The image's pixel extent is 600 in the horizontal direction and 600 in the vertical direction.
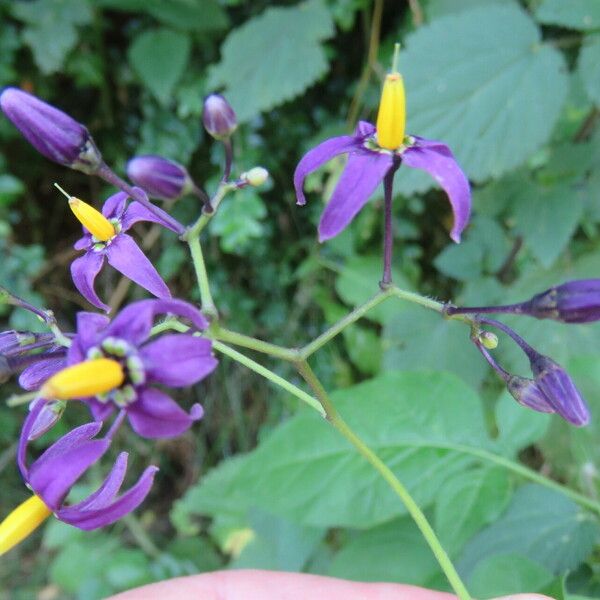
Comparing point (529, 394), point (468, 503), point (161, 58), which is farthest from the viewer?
point (161, 58)

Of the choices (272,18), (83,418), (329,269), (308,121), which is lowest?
(83,418)

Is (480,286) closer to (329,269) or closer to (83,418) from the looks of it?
(329,269)

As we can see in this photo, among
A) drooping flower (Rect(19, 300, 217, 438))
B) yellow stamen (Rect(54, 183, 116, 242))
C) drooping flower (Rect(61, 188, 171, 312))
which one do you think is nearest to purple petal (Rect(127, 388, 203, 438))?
drooping flower (Rect(19, 300, 217, 438))

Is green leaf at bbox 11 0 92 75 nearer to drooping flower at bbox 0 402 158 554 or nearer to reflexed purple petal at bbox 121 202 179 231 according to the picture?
reflexed purple petal at bbox 121 202 179 231

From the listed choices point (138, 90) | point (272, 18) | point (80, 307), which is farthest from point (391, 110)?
point (80, 307)

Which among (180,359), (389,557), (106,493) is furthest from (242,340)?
(389,557)

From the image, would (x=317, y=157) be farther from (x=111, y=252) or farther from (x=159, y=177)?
(x=111, y=252)
